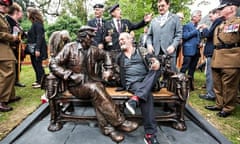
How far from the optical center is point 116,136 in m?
2.79

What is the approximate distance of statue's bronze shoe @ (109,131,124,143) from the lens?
2.77 metres

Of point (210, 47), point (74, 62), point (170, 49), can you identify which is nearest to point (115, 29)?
point (170, 49)

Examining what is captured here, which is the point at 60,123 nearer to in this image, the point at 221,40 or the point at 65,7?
the point at 221,40

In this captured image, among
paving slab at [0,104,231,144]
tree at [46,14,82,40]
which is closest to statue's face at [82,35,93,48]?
paving slab at [0,104,231,144]

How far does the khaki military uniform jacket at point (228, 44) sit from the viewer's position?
11.1ft

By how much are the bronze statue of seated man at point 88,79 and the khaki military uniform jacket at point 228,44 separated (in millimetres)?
1824

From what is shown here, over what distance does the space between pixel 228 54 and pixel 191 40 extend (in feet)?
5.85

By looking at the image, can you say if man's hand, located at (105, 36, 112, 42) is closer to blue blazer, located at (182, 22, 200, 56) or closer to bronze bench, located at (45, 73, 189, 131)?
bronze bench, located at (45, 73, 189, 131)

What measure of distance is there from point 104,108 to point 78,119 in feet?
1.66

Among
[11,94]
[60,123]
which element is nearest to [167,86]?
[60,123]

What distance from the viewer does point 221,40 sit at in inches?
141

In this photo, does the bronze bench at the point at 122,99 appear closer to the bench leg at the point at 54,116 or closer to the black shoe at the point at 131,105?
the bench leg at the point at 54,116

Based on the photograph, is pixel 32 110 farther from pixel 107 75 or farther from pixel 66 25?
pixel 66 25

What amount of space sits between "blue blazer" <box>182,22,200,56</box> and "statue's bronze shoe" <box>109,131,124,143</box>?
124 inches
